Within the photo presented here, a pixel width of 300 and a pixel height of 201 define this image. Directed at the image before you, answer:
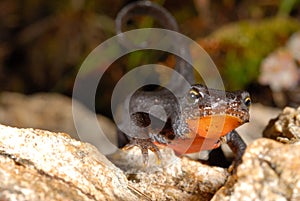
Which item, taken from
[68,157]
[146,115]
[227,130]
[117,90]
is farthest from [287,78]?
[68,157]

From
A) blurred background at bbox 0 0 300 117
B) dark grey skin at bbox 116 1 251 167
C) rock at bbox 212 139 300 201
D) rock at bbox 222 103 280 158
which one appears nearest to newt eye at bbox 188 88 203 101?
dark grey skin at bbox 116 1 251 167

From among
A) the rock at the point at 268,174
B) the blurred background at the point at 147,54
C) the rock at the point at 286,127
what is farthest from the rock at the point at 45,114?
the rock at the point at 268,174

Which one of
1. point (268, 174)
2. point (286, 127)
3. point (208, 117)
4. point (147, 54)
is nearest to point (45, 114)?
point (147, 54)

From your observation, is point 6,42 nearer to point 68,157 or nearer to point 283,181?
point 68,157

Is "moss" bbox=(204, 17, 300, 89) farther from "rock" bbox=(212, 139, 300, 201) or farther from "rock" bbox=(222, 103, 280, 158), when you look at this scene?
"rock" bbox=(212, 139, 300, 201)

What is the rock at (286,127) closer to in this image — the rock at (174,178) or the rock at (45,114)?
the rock at (174,178)

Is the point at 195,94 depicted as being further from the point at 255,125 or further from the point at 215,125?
the point at 255,125
